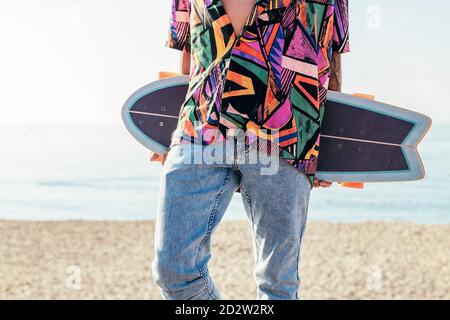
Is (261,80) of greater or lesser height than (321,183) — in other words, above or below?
above

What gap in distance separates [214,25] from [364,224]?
6.13m

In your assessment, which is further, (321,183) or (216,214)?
(321,183)

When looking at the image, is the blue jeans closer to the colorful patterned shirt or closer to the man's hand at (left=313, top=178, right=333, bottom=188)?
the colorful patterned shirt

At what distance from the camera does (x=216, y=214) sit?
6.09 feet

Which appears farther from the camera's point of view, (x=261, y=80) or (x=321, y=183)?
(x=321, y=183)

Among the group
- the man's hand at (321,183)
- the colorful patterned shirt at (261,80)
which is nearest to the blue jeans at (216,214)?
the colorful patterned shirt at (261,80)

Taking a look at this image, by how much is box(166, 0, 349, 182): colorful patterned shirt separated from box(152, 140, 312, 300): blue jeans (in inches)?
2.7

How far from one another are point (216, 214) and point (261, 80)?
1.48ft

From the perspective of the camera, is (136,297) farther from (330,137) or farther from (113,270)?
(330,137)

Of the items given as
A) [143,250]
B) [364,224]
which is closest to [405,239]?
[364,224]

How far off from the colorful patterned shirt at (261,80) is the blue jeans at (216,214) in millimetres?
70

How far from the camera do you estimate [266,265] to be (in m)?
1.89

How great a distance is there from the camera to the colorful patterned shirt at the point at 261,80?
1830 millimetres

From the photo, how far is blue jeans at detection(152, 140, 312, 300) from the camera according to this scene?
179cm
